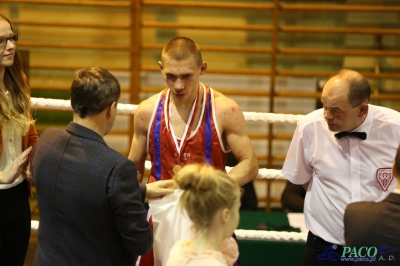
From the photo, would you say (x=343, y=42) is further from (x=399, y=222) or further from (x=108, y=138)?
(x=399, y=222)

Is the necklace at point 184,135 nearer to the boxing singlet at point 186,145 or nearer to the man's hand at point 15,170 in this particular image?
the boxing singlet at point 186,145

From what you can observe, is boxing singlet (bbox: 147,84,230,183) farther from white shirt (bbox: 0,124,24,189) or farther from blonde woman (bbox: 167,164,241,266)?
blonde woman (bbox: 167,164,241,266)

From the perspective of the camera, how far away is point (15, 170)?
88.6 inches

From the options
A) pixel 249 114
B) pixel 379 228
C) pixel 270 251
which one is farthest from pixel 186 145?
pixel 270 251

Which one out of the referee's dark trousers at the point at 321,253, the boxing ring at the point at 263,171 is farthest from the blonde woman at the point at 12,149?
the referee's dark trousers at the point at 321,253

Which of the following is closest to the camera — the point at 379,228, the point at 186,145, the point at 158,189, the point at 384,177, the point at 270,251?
the point at 379,228

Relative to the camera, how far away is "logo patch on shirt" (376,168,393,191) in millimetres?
2316

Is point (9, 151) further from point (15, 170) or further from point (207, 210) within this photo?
point (207, 210)

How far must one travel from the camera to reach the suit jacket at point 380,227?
1695mm

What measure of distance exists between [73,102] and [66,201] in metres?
0.32

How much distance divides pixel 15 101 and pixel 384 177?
4.87 feet

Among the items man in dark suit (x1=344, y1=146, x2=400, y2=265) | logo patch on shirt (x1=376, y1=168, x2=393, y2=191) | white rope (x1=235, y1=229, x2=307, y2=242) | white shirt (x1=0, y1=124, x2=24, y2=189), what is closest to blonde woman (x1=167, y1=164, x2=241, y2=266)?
man in dark suit (x1=344, y1=146, x2=400, y2=265)

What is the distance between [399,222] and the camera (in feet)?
5.56

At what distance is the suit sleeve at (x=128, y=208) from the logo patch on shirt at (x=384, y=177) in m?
0.96
